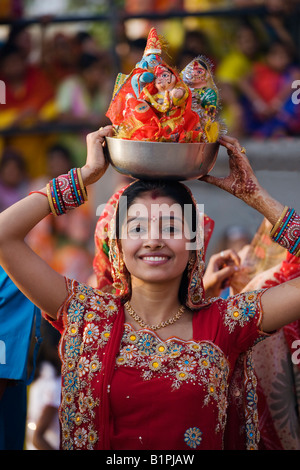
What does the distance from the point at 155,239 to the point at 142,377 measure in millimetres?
460

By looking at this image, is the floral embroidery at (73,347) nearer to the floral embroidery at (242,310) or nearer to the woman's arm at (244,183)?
the floral embroidery at (242,310)

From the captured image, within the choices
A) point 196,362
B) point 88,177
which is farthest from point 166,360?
point 88,177

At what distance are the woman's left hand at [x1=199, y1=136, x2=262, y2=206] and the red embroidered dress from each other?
1.14 ft

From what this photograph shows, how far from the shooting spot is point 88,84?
6254 mm

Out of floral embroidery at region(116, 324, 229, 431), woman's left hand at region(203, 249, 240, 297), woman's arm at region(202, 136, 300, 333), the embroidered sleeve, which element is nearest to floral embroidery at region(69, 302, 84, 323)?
floral embroidery at region(116, 324, 229, 431)

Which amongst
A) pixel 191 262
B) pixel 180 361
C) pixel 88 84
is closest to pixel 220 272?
pixel 191 262

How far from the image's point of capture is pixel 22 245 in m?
2.44

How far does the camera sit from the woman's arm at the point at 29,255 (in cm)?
242

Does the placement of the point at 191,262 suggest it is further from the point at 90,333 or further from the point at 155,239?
the point at 90,333

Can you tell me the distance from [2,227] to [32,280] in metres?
0.20

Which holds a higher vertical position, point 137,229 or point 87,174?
point 87,174

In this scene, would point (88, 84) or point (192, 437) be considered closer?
point (192, 437)

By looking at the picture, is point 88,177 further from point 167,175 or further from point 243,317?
point 243,317
